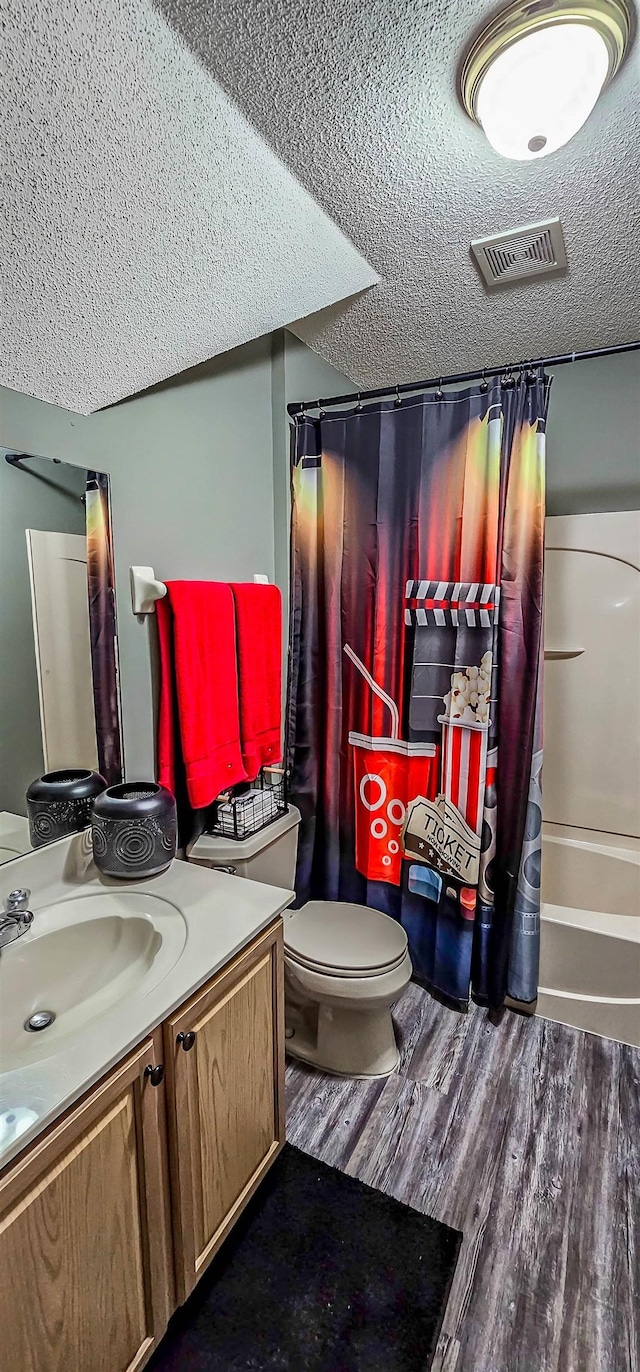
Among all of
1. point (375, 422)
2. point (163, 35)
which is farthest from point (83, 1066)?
point (375, 422)

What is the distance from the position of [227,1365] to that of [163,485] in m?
2.01

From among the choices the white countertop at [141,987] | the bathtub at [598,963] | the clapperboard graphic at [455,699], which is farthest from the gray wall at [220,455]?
the bathtub at [598,963]

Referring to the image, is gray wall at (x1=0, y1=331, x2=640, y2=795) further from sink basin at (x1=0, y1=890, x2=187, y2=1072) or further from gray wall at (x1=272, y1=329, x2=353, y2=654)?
sink basin at (x1=0, y1=890, x2=187, y2=1072)

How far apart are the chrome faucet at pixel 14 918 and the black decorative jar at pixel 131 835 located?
208 mm

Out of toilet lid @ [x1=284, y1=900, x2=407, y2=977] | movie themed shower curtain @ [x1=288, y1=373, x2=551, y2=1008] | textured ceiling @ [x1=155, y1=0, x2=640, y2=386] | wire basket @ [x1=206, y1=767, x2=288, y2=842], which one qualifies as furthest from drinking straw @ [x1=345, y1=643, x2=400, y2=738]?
textured ceiling @ [x1=155, y1=0, x2=640, y2=386]

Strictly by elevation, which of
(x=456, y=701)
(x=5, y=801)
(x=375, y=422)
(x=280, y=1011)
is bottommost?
(x=280, y=1011)

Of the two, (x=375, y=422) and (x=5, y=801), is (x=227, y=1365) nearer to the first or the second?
(x=5, y=801)

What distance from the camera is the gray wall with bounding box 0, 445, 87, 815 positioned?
124 centimetres

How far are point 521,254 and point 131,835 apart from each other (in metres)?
1.82

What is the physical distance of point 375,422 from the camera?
1963mm

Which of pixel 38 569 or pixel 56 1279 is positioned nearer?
pixel 56 1279

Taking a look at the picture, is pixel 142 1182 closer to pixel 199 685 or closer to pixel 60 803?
pixel 60 803

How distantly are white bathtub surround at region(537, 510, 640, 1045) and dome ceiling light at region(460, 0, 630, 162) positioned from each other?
1.43 meters

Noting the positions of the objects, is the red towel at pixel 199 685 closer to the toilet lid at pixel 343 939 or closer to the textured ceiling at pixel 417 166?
the toilet lid at pixel 343 939
